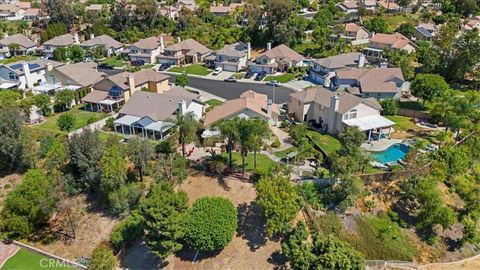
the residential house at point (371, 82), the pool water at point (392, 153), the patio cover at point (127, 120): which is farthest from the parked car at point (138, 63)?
the pool water at point (392, 153)

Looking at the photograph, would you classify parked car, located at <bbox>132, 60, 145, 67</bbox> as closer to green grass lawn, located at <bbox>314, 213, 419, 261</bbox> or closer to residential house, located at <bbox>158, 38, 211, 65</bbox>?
residential house, located at <bbox>158, 38, 211, 65</bbox>

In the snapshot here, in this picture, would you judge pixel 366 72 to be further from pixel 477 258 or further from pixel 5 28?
pixel 5 28

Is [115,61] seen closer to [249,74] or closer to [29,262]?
[249,74]

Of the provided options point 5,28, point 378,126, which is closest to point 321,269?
point 378,126

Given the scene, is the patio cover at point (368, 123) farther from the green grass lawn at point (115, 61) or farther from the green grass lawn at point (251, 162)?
the green grass lawn at point (115, 61)

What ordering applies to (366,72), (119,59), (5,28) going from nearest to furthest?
1. (366,72)
2. (119,59)
3. (5,28)

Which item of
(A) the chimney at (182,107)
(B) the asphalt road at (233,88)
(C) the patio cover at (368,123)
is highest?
(A) the chimney at (182,107)
